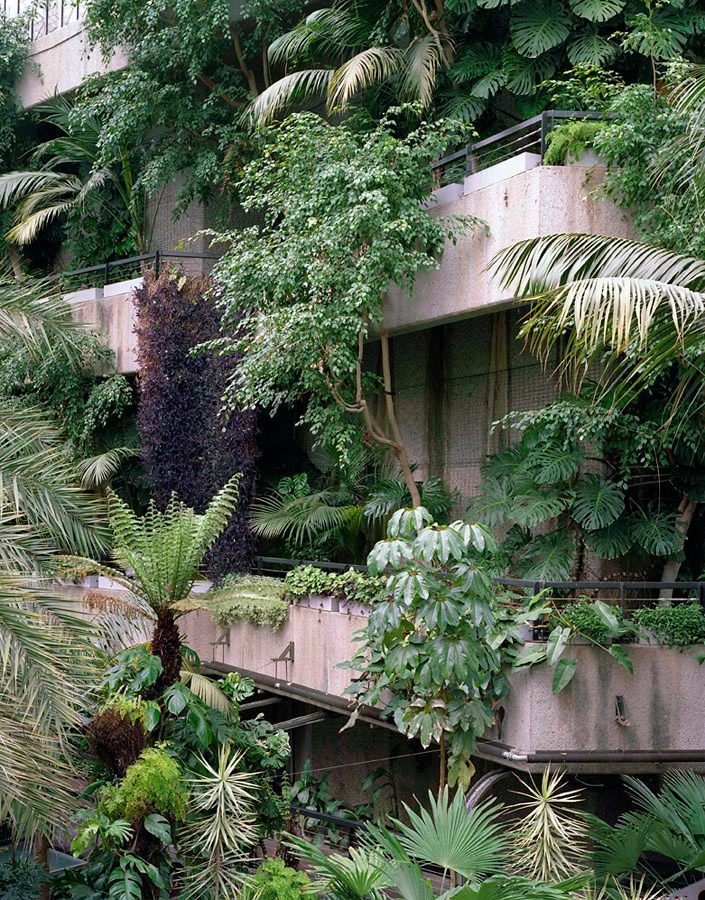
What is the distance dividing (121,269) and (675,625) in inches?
437

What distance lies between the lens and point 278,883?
7473mm

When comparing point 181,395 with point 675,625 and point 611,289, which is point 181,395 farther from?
point 611,289

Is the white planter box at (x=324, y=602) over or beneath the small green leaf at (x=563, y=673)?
over

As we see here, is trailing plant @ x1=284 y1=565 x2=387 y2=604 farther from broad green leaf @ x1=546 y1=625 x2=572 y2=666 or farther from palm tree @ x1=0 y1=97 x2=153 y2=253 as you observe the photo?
palm tree @ x1=0 y1=97 x2=153 y2=253

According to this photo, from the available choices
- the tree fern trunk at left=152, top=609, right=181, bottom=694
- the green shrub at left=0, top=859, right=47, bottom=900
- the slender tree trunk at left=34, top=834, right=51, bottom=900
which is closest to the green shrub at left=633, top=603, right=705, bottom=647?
the tree fern trunk at left=152, top=609, right=181, bottom=694

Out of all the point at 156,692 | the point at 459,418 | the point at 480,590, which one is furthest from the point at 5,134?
the point at 480,590

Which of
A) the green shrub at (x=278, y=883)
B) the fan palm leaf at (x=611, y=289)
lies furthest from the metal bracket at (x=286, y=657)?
the fan palm leaf at (x=611, y=289)

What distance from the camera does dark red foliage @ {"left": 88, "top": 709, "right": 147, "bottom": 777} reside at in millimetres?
8320

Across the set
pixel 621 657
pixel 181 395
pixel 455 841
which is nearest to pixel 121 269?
pixel 181 395

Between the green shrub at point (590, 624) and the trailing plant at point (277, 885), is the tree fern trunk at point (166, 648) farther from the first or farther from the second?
A: the green shrub at point (590, 624)

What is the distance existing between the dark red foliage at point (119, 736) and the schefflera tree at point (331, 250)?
3.74m

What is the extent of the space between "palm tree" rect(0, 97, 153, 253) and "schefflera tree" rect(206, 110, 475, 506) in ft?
18.5

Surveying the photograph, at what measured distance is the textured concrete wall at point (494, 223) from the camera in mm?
9555

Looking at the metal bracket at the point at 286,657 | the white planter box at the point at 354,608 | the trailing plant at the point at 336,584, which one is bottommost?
the metal bracket at the point at 286,657
